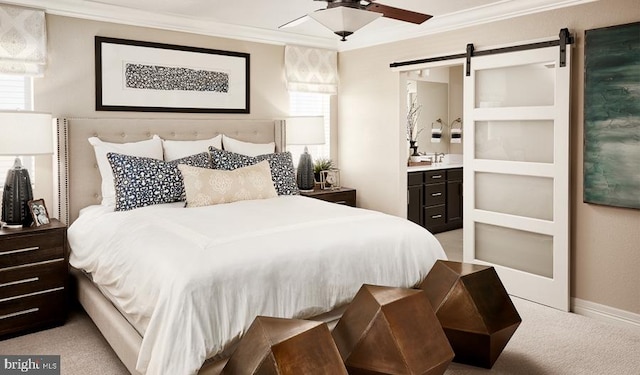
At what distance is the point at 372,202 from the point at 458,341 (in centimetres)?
275

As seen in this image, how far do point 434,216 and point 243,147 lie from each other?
2.77 meters

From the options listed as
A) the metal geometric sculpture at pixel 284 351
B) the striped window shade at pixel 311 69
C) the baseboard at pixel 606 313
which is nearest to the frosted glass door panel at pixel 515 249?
A: the baseboard at pixel 606 313

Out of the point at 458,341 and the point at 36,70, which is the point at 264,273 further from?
the point at 36,70

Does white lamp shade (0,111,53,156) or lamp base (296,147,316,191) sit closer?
white lamp shade (0,111,53,156)

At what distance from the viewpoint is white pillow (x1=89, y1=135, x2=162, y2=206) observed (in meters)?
3.89

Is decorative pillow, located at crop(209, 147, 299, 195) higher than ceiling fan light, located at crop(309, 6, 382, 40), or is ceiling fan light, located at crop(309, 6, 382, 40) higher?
ceiling fan light, located at crop(309, 6, 382, 40)

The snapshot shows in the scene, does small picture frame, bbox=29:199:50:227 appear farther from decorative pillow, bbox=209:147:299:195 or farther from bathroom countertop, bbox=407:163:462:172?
bathroom countertop, bbox=407:163:462:172

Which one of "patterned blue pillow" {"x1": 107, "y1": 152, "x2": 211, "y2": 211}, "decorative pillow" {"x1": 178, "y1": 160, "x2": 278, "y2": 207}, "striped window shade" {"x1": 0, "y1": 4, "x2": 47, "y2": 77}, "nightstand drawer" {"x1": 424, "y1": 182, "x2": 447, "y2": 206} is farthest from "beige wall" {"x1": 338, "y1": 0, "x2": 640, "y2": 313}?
"striped window shade" {"x1": 0, "y1": 4, "x2": 47, "y2": 77}

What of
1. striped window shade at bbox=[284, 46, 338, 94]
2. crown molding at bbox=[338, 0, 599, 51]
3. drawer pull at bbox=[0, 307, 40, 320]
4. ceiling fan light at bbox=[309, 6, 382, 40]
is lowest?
drawer pull at bbox=[0, 307, 40, 320]

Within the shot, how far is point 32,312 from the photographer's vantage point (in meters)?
3.33

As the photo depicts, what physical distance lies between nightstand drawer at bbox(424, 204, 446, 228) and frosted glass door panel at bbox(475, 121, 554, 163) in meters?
1.91

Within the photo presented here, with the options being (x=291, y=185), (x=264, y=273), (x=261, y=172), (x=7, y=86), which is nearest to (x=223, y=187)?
(x=261, y=172)

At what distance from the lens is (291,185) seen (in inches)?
173

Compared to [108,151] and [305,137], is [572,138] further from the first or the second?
[108,151]
